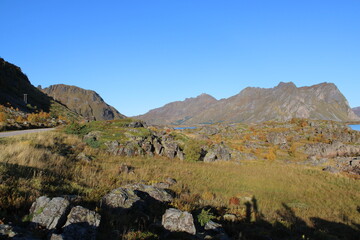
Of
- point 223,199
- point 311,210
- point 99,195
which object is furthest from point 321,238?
point 99,195

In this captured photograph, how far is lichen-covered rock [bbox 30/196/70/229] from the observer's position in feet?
20.3

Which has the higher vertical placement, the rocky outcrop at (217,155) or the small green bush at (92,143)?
the small green bush at (92,143)

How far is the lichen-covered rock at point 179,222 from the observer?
7.55 meters

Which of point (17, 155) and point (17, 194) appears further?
point (17, 155)

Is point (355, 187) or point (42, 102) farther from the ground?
point (42, 102)

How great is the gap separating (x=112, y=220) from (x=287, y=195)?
45.9ft

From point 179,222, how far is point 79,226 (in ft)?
11.1

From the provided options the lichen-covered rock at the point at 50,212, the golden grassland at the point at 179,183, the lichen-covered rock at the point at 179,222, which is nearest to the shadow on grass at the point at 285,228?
the golden grassland at the point at 179,183

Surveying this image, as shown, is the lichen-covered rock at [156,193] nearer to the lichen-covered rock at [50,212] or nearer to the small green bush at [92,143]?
the lichen-covered rock at [50,212]

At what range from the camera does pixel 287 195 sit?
53.7 feet

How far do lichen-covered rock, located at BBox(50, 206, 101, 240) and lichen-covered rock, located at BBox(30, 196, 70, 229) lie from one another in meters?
0.32

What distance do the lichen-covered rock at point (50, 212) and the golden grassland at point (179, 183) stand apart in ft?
2.43

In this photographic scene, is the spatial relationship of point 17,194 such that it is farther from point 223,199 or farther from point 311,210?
point 311,210

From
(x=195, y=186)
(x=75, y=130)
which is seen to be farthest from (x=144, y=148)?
(x=195, y=186)
